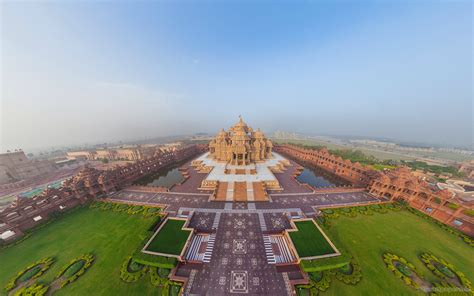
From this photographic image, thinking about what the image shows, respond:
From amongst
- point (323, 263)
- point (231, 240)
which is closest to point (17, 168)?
point (231, 240)

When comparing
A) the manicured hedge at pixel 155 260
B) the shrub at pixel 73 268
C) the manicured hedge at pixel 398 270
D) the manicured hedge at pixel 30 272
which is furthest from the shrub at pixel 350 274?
the manicured hedge at pixel 30 272

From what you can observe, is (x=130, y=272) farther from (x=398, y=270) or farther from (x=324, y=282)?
(x=398, y=270)

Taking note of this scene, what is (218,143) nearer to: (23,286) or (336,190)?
(336,190)

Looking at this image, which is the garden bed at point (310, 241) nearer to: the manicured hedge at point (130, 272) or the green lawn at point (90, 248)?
the green lawn at point (90, 248)

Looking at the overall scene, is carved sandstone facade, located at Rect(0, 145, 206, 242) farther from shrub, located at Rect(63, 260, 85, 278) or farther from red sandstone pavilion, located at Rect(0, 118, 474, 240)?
shrub, located at Rect(63, 260, 85, 278)

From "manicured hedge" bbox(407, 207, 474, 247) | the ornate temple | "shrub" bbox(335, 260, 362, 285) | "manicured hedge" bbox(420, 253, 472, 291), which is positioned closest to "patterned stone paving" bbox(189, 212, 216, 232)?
"shrub" bbox(335, 260, 362, 285)

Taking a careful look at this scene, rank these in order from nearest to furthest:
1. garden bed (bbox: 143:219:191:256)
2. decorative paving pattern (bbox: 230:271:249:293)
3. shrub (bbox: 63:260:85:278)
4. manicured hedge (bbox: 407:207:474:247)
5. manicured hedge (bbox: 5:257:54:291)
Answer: decorative paving pattern (bbox: 230:271:249:293) → manicured hedge (bbox: 5:257:54:291) → shrub (bbox: 63:260:85:278) → garden bed (bbox: 143:219:191:256) → manicured hedge (bbox: 407:207:474:247)
